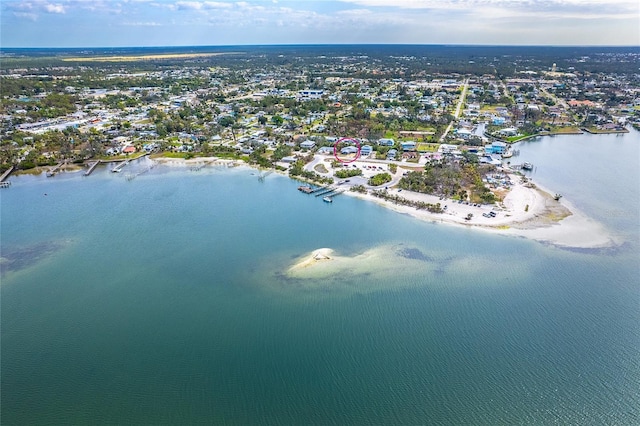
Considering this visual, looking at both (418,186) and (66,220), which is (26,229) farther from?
(418,186)

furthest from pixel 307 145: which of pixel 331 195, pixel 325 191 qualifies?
pixel 331 195

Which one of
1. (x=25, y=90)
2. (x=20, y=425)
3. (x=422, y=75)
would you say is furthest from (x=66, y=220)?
(x=422, y=75)

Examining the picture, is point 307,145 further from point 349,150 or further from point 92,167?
point 92,167

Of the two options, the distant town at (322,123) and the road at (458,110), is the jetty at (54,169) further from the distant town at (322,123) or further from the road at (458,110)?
the road at (458,110)

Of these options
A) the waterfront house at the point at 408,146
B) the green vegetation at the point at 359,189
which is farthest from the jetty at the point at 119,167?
the waterfront house at the point at 408,146

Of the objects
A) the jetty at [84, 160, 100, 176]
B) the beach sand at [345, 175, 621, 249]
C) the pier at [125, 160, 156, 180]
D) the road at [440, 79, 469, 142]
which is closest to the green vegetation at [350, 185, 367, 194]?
the beach sand at [345, 175, 621, 249]
